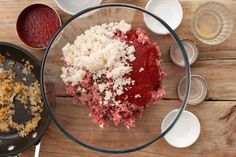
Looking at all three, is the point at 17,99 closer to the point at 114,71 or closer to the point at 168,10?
the point at 114,71

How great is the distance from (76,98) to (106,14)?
28cm

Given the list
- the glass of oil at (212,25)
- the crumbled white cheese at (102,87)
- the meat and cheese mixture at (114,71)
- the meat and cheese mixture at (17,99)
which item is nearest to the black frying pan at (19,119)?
the meat and cheese mixture at (17,99)

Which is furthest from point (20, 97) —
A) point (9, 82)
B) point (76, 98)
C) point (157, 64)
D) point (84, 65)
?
point (157, 64)

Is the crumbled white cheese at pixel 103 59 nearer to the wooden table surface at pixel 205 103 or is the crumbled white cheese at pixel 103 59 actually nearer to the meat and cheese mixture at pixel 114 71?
the meat and cheese mixture at pixel 114 71

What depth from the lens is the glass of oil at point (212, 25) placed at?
4.98ft

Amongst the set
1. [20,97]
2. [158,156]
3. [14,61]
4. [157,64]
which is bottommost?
[158,156]

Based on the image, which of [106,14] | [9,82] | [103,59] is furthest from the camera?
[9,82]

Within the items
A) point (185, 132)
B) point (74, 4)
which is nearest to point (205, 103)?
point (185, 132)

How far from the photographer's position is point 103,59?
1296 mm

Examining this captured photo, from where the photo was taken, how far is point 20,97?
1.54 meters

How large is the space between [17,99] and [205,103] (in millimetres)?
628

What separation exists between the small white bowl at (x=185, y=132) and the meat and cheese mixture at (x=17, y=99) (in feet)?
1.47

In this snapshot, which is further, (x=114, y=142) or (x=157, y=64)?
(x=114, y=142)

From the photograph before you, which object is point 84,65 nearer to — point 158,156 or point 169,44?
point 169,44
